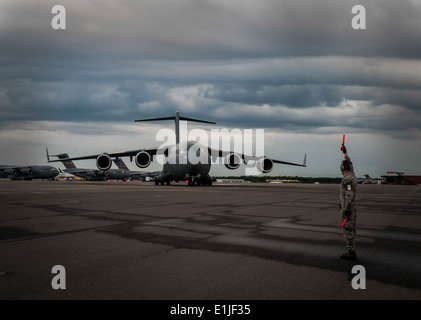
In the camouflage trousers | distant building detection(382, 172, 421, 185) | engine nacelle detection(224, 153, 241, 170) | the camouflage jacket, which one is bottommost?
distant building detection(382, 172, 421, 185)

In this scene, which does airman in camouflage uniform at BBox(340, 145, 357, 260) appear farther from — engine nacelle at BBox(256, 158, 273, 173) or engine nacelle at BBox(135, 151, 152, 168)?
engine nacelle at BBox(256, 158, 273, 173)

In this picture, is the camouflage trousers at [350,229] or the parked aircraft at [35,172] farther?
the parked aircraft at [35,172]

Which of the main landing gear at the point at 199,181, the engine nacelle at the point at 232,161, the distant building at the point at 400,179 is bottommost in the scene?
the distant building at the point at 400,179

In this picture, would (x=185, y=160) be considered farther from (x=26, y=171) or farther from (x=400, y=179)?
(x=400, y=179)

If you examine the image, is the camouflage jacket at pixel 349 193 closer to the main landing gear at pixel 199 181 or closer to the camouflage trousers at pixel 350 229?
the camouflage trousers at pixel 350 229

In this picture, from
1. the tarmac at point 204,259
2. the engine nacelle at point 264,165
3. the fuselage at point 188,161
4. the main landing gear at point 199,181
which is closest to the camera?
the tarmac at point 204,259

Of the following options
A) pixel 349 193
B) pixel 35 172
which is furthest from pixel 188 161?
pixel 35 172

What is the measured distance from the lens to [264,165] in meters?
36.8

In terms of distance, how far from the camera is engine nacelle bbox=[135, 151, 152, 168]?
110ft

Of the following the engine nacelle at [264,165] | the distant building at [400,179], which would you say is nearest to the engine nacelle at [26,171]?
the engine nacelle at [264,165]

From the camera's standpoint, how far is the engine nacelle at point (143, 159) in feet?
110

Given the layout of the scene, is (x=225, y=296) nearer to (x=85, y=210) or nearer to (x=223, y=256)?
(x=223, y=256)

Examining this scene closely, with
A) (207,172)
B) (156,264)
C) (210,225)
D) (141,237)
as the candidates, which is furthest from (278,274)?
(207,172)

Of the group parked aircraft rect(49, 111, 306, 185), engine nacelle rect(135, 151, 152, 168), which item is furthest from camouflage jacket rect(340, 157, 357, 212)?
engine nacelle rect(135, 151, 152, 168)
